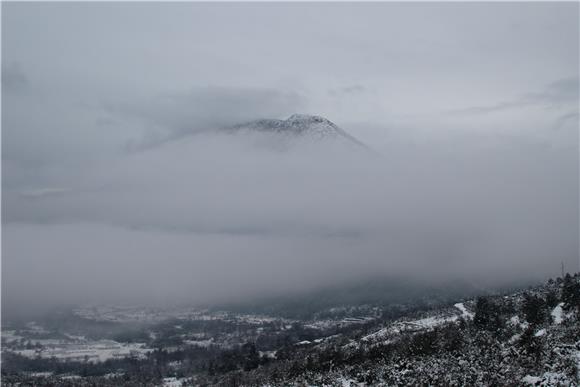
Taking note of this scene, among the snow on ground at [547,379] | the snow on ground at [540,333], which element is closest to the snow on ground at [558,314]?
the snow on ground at [540,333]

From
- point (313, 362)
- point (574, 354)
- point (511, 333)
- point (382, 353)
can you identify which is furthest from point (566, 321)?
point (313, 362)

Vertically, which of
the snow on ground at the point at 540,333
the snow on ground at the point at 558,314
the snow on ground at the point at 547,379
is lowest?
the snow on ground at the point at 547,379

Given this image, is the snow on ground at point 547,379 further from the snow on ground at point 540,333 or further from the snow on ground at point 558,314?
the snow on ground at point 558,314

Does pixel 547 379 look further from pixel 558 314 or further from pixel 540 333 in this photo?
pixel 558 314

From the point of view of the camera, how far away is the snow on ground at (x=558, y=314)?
471ft

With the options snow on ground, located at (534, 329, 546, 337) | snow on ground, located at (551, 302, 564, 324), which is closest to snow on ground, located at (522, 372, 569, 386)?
A: snow on ground, located at (534, 329, 546, 337)

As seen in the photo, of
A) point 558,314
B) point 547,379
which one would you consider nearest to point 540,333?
point 558,314

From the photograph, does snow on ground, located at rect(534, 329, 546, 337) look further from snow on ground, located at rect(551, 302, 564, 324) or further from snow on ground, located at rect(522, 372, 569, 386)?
snow on ground, located at rect(522, 372, 569, 386)

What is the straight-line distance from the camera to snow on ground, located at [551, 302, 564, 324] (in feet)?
471

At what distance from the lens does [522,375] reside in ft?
323

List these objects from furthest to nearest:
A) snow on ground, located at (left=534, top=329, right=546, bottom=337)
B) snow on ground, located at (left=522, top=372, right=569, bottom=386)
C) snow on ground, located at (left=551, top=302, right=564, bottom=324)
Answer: snow on ground, located at (left=551, top=302, right=564, bottom=324) < snow on ground, located at (left=534, top=329, right=546, bottom=337) < snow on ground, located at (left=522, top=372, right=569, bottom=386)

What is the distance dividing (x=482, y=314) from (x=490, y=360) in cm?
A: 4409

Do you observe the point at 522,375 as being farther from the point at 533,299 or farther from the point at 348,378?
the point at 533,299

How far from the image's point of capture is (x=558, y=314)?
494 ft
